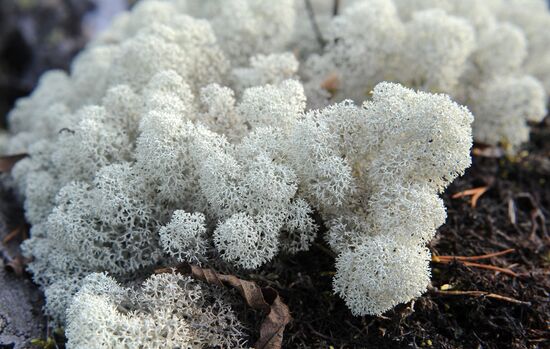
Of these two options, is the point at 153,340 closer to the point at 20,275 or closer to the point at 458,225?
the point at 20,275

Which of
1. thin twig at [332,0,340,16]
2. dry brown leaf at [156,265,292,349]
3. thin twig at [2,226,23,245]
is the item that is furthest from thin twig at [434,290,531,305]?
thin twig at [2,226,23,245]

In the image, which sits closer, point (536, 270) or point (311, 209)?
point (311, 209)

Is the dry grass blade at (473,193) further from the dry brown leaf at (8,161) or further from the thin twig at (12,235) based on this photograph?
the dry brown leaf at (8,161)

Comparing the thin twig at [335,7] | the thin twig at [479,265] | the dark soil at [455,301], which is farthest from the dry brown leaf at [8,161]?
the thin twig at [479,265]

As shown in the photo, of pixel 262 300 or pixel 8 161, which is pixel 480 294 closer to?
pixel 262 300

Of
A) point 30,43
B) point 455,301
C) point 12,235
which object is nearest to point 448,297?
point 455,301

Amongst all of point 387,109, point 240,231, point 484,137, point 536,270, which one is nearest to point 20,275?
point 240,231
